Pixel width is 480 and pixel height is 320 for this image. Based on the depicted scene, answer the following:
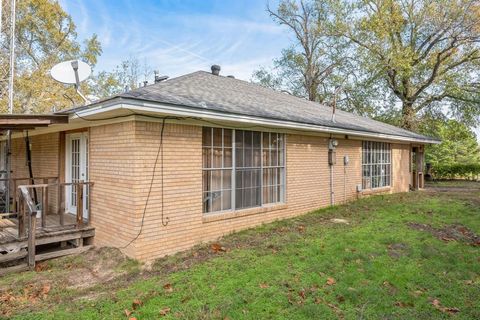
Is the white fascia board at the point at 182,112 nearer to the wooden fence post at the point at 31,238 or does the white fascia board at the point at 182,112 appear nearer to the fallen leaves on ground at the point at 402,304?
the wooden fence post at the point at 31,238

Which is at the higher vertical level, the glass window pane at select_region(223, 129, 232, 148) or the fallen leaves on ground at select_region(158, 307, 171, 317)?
the glass window pane at select_region(223, 129, 232, 148)

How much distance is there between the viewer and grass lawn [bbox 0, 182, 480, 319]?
4.20 metres

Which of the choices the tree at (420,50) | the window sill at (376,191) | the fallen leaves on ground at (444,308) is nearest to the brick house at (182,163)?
the window sill at (376,191)

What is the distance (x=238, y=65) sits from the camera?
33906 millimetres

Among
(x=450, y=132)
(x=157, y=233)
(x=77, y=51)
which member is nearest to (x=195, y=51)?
(x=77, y=51)

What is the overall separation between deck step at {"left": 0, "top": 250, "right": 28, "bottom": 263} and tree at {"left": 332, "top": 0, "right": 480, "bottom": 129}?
23.1 m

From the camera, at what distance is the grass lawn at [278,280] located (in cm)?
420

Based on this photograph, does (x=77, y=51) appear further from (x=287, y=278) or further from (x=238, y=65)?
(x=287, y=278)

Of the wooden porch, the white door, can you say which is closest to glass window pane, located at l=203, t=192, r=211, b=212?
the wooden porch

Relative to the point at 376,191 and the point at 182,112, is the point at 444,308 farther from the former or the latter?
the point at 376,191

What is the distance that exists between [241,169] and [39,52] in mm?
26477

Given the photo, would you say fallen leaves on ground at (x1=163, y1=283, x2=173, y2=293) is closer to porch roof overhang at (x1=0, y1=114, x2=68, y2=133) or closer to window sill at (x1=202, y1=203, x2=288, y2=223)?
window sill at (x1=202, y1=203, x2=288, y2=223)

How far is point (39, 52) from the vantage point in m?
26.7

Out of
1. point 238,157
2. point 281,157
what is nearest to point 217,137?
point 238,157
